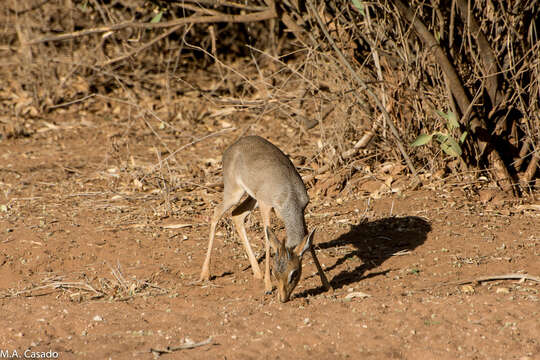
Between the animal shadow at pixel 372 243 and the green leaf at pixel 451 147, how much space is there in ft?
2.56

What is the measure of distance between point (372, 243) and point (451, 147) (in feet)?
4.55

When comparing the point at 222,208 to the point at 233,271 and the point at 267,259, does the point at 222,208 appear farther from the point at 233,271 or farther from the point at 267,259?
the point at 267,259

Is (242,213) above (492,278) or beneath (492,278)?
beneath

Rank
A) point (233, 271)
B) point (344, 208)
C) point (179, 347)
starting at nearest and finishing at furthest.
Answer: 1. point (179, 347)
2. point (233, 271)
3. point (344, 208)

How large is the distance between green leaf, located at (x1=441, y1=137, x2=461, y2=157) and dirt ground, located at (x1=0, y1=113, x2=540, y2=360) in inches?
25.4

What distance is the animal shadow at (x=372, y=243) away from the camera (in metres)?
6.52

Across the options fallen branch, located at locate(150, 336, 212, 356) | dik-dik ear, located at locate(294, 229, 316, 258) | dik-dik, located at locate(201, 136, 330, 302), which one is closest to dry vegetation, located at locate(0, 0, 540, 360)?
fallen branch, located at locate(150, 336, 212, 356)

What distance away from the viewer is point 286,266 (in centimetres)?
559

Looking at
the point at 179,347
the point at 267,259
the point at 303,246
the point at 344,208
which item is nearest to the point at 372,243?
the point at 344,208

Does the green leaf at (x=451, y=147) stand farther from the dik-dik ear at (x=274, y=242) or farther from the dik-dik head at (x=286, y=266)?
the dik-dik ear at (x=274, y=242)

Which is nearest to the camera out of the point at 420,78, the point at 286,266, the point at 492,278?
the point at 286,266

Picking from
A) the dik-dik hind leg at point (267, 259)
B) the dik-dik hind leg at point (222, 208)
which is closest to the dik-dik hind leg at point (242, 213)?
the dik-dik hind leg at point (222, 208)

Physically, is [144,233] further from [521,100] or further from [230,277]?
[521,100]

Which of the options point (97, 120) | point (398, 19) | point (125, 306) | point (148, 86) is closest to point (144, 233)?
point (125, 306)
